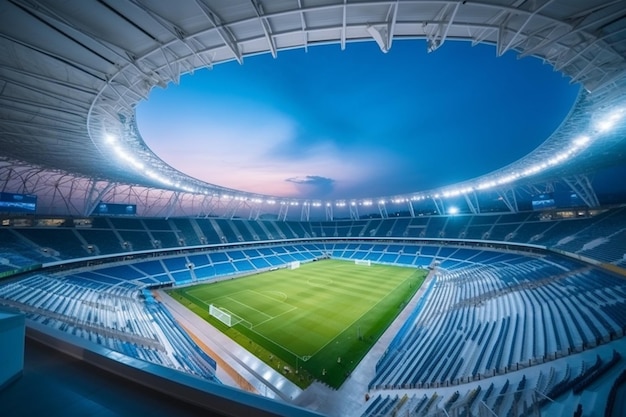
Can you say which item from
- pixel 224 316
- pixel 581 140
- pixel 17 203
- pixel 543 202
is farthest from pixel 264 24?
pixel 543 202

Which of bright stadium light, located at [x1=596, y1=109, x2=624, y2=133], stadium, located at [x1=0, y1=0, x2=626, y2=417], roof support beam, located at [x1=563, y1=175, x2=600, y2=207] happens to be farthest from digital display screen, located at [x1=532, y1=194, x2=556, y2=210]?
bright stadium light, located at [x1=596, y1=109, x2=624, y2=133]

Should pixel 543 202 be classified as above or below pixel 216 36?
below

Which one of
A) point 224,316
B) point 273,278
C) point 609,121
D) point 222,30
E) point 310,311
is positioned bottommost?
point 310,311

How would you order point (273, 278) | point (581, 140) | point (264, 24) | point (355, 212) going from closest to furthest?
point (264, 24) → point (581, 140) → point (273, 278) → point (355, 212)

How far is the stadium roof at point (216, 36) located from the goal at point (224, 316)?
17709 millimetres

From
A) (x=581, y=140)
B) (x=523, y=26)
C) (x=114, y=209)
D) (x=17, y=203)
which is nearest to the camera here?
(x=523, y=26)

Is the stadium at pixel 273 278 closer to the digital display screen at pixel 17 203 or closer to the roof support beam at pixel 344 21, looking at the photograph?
the roof support beam at pixel 344 21

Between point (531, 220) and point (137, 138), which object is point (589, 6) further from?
point (531, 220)

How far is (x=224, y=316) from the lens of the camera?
2328 centimetres

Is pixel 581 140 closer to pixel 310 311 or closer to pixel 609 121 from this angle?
pixel 609 121

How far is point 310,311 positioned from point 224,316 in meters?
8.20

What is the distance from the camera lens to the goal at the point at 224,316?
2261 cm

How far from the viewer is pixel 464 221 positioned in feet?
172

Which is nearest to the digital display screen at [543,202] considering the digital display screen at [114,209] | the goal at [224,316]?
the goal at [224,316]
